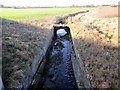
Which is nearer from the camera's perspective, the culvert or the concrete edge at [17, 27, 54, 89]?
the concrete edge at [17, 27, 54, 89]

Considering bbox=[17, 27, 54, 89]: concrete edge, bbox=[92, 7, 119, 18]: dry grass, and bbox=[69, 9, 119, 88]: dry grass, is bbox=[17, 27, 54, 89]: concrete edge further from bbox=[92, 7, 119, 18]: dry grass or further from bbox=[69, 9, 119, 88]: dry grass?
bbox=[92, 7, 119, 18]: dry grass

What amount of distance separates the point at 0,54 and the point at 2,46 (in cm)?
142

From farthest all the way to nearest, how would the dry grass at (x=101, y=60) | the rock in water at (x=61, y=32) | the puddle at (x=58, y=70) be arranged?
the rock in water at (x=61, y=32)
the puddle at (x=58, y=70)
the dry grass at (x=101, y=60)

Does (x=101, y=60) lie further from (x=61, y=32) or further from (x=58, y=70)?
(x=61, y=32)

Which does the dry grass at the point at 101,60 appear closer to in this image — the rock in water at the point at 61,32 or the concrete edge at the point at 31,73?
the concrete edge at the point at 31,73

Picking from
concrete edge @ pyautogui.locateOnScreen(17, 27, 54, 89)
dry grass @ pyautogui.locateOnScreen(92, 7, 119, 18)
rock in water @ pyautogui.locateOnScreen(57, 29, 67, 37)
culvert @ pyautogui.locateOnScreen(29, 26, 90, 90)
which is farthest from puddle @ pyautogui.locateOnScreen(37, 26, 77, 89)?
dry grass @ pyautogui.locateOnScreen(92, 7, 119, 18)

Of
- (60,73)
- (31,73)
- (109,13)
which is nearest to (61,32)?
(109,13)

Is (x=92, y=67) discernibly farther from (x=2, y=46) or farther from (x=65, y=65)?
(x=2, y=46)

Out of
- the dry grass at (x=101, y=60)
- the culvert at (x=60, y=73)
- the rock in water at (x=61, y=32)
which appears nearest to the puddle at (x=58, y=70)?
the culvert at (x=60, y=73)

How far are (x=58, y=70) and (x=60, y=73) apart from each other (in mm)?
553

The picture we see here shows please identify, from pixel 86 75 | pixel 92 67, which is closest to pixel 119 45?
pixel 92 67

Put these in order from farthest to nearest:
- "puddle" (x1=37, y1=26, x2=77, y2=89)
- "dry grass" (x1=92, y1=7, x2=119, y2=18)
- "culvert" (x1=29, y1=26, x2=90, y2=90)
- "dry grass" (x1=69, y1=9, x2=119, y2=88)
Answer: "dry grass" (x1=92, y1=7, x2=119, y2=18) → "puddle" (x1=37, y1=26, x2=77, y2=89) → "culvert" (x1=29, y1=26, x2=90, y2=90) → "dry grass" (x1=69, y1=9, x2=119, y2=88)

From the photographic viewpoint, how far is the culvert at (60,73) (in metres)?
10.8

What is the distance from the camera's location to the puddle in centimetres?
1112
